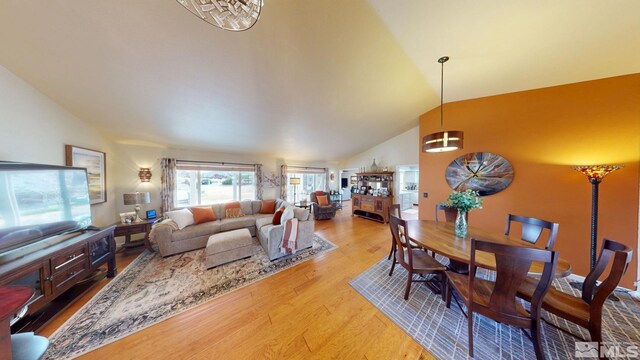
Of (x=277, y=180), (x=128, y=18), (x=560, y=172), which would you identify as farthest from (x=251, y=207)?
(x=560, y=172)

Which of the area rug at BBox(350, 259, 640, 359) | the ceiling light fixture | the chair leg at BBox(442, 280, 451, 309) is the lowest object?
the area rug at BBox(350, 259, 640, 359)

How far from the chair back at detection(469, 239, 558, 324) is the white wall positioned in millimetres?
4524

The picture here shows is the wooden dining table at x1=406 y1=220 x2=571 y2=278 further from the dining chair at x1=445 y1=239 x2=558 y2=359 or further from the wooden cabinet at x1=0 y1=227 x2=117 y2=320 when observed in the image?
the wooden cabinet at x1=0 y1=227 x2=117 y2=320

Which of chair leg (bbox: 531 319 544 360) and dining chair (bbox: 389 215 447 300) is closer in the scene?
chair leg (bbox: 531 319 544 360)

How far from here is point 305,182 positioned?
685cm

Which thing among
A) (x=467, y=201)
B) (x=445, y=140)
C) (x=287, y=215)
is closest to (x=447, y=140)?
(x=445, y=140)

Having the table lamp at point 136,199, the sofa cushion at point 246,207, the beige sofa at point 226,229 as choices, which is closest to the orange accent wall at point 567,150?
the beige sofa at point 226,229

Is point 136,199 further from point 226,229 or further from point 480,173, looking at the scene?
point 480,173

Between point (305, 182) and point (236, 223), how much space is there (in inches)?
137

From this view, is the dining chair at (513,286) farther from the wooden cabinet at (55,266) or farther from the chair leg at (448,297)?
the wooden cabinet at (55,266)

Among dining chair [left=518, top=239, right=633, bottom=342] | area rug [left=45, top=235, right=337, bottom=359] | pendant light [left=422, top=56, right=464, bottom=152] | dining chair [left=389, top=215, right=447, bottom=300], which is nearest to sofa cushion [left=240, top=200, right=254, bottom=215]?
area rug [left=45, top=235, right=337, bottom=359]

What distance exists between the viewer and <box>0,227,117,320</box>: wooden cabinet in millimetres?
1385

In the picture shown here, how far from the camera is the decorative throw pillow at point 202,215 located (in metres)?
3.58

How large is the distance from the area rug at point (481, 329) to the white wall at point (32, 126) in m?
4.16
